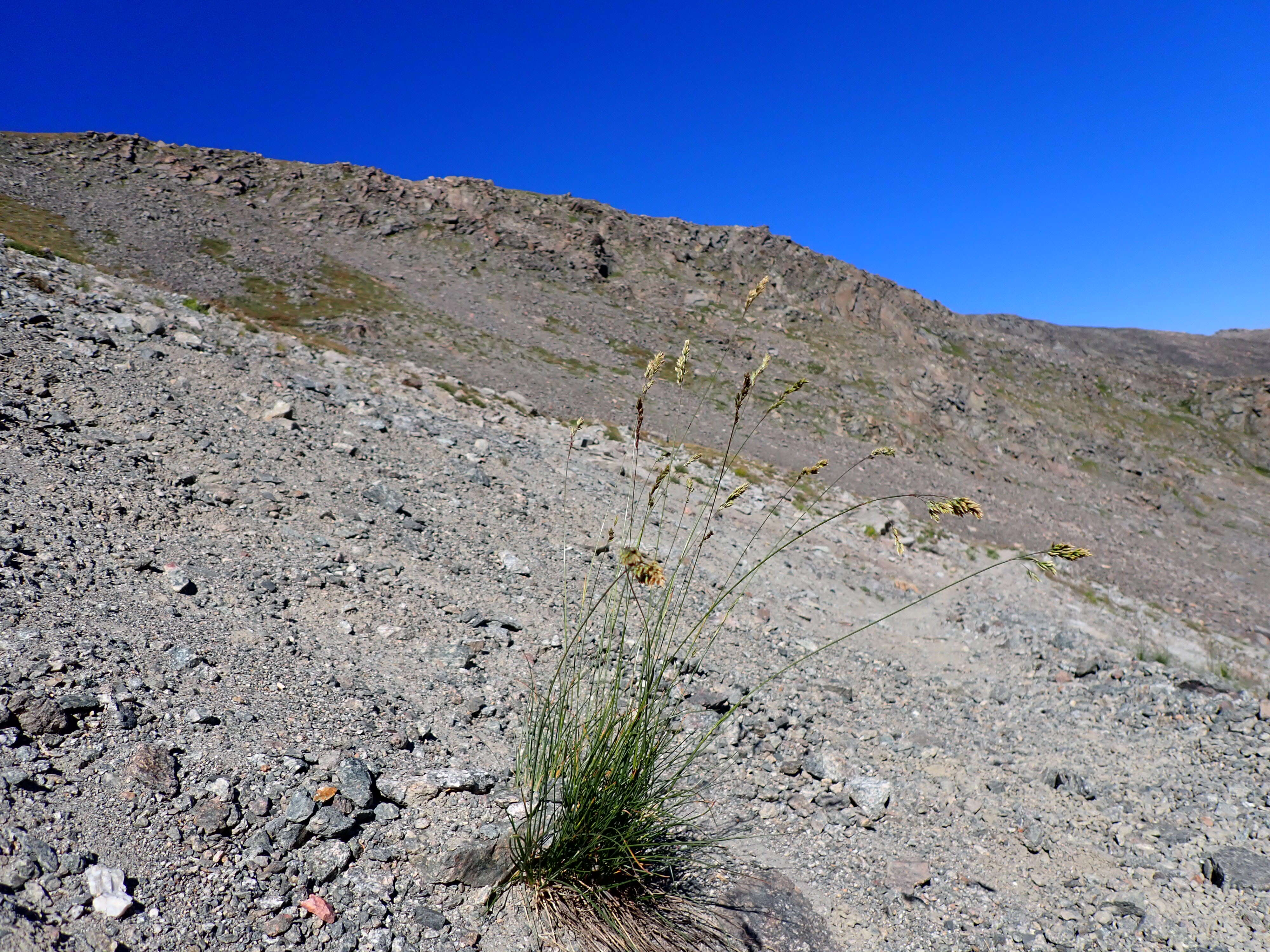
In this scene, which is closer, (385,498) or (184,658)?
(184,658)

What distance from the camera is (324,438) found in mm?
9133

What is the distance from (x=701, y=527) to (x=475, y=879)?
8.79 m

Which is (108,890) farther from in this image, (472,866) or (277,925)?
(472,866)

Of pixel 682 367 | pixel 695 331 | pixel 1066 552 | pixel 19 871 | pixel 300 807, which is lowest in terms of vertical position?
pixel 300 807

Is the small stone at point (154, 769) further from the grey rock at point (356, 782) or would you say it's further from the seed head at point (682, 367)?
the seed head at point (682, 367)

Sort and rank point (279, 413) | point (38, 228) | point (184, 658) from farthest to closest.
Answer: point (38, 228) → point (279, 413) → point (184, 658)

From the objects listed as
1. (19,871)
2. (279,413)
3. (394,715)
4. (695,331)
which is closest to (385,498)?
(279,413)

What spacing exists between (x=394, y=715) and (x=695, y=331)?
3029cm

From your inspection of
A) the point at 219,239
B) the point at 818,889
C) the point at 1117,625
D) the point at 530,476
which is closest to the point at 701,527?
the point at 530,476

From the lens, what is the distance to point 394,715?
4.19 m

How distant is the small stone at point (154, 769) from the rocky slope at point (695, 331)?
1194 cm

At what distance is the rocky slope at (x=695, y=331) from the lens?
21.7 m

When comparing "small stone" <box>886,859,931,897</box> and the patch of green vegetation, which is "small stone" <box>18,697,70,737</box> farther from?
the patch of green vegetation

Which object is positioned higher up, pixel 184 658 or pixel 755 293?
pixel 755 293
